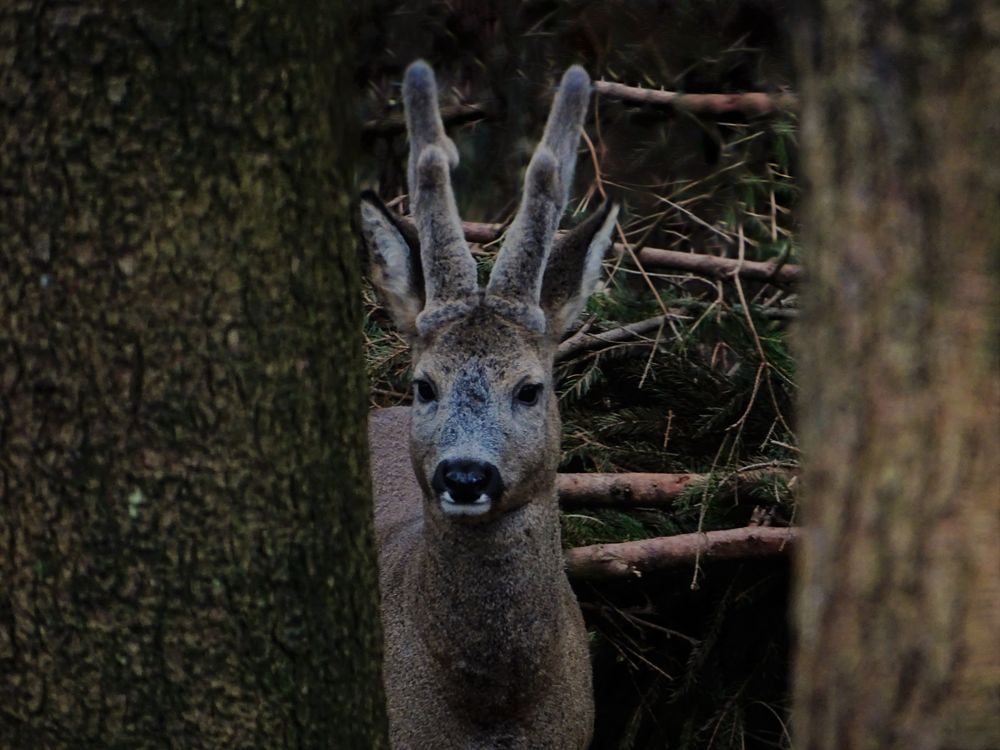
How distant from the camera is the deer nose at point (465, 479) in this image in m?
4.22

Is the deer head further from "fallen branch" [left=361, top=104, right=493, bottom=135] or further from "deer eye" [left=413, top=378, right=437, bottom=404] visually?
"fallen branch" [left=361, top=104, right=493, bottom=135]

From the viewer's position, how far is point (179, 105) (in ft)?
8.63

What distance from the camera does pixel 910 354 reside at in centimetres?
168

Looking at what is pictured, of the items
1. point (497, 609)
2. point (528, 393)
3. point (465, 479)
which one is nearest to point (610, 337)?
point (528, 393)

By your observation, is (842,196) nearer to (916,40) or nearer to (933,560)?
(916,40)

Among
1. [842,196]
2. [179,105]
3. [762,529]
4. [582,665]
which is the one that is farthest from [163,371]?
[762,529]

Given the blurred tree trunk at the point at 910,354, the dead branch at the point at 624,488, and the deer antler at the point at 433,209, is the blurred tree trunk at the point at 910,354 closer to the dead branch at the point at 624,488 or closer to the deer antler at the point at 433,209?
the deer antler at the point at 433,209

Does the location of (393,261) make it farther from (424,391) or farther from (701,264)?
(701,264)

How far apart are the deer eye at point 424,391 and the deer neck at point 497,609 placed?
0.39 m

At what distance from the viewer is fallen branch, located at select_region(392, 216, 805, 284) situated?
5.62m

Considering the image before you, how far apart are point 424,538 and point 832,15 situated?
3.29 m

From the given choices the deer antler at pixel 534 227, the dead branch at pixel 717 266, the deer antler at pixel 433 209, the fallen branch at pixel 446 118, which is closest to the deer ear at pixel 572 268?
the deer antler at pixel 534 227

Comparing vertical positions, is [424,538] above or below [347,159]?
below

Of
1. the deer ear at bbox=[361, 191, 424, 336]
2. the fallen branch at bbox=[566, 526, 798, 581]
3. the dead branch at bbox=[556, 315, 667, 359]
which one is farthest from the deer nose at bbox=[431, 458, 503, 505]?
the dead branch at bbox=[556, 315, 667, 359]
